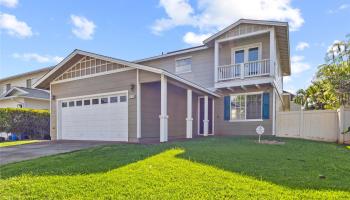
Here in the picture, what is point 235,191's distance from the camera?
362cm

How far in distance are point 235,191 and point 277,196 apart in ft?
1.95

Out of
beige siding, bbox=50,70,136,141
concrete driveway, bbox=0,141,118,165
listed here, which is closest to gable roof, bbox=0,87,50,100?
beige siding, bbox=50,70,136,141

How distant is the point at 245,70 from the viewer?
13.0m

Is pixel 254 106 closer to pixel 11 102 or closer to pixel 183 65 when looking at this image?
pixel 183 65

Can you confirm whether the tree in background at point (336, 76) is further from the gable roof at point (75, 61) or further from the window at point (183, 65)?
the window at point (183, 65)

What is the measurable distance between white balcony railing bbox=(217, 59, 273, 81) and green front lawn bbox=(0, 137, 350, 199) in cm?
720

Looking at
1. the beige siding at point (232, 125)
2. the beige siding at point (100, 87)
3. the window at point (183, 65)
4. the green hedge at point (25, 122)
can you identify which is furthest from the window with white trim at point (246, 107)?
the green hedge at point (25, 122)

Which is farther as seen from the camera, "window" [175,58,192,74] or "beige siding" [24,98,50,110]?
"beige siding" [24,98,50,110]

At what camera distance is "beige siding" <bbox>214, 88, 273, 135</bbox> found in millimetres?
12656

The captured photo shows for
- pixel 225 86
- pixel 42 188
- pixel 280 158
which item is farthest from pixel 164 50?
pixel 42 188

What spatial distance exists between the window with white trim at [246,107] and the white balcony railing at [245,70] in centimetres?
123

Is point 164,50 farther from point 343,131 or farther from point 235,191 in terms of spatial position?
point 235,191

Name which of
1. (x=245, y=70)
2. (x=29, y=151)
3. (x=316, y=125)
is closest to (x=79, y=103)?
(x=29, y=151)

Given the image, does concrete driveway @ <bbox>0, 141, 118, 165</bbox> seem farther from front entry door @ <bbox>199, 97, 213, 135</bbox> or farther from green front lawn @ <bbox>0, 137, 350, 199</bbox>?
front entry door @ <bbox>199, 97, 213, 135</bbox>
